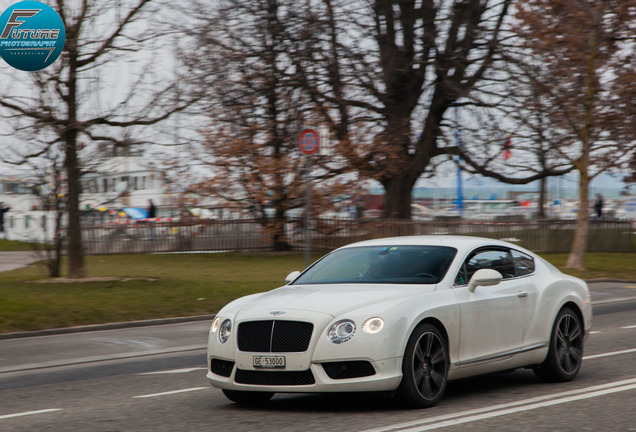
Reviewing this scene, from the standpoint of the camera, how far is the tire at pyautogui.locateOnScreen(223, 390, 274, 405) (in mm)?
7812

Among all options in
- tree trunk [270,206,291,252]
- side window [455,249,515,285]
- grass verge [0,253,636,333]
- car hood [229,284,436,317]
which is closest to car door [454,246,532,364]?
side window [455,249,515,285]

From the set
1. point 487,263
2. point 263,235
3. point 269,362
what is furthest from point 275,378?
point 263,235

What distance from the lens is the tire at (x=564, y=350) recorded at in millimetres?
8859

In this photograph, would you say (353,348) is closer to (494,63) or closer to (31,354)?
(31,354)

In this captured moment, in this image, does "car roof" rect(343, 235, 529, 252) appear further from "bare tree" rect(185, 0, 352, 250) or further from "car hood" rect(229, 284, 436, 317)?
"bare tree" rect(185, 0, 352, 250)

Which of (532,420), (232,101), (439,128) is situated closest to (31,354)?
(532,420)

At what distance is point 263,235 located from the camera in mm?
33812

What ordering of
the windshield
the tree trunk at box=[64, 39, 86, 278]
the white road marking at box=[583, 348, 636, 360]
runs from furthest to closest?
1. the tree trunk at box=[64, 39, 86, 278]
2. the white road marking at box=[583, 348, 636, 360]
3. the windshield

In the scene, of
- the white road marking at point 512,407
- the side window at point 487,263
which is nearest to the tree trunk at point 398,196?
the side window at point 487,263

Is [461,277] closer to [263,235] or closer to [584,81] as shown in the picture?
[584,81]

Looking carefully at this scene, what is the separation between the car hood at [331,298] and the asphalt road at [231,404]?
Result: 2.72 ft

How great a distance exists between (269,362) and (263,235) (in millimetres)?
26640

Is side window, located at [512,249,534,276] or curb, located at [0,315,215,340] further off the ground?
side window, located at [512,249,534,276]

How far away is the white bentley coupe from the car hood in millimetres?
10
